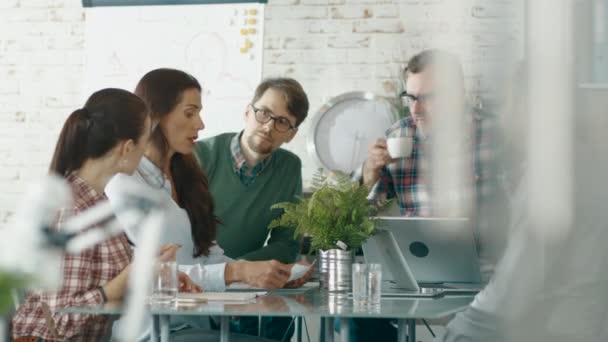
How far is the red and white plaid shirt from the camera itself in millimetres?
1965

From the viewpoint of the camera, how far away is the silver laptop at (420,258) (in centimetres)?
237

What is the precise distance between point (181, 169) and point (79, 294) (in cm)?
97

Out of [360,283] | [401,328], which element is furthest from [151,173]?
[401,328]

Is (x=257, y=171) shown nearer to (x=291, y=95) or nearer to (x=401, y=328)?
(x=291, y=95)

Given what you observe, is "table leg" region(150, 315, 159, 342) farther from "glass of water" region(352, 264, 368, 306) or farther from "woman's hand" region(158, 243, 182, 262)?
"glass of water" region(352, 264, 368, 306)

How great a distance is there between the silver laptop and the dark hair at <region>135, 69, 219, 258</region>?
60 centimetres

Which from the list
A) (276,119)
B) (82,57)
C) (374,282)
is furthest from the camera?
(82,57)

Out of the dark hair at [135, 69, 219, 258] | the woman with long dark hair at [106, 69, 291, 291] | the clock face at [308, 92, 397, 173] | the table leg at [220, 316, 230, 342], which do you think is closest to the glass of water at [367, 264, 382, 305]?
the table leg at [220, 316, 230, 342]

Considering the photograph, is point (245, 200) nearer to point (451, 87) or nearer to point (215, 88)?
point (215, 88)

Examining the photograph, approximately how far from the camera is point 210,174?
3.49m

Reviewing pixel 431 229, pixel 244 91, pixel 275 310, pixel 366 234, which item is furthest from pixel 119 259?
pixel 244 91

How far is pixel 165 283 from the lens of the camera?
2039mm

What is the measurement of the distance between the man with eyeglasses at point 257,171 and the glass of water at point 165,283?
48.5 inches

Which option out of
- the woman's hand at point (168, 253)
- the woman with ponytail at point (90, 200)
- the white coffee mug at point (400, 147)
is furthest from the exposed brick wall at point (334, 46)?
the woman's hand at point (168, 253)
